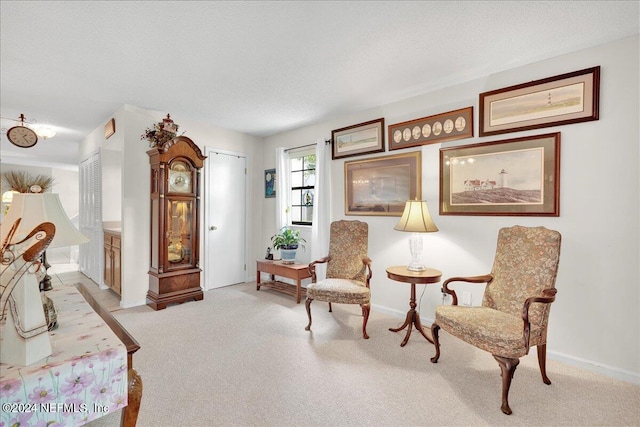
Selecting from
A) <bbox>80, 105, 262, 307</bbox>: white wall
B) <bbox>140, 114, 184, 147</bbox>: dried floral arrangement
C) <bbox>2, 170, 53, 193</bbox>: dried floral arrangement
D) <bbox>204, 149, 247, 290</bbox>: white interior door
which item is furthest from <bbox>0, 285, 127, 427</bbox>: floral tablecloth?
<bbox>2, 170, 53, 193</bbox>: dried floral arrangement

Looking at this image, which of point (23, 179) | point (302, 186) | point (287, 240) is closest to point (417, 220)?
point (287, 240)

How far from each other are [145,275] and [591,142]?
4.85 m

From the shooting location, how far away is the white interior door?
179 inches

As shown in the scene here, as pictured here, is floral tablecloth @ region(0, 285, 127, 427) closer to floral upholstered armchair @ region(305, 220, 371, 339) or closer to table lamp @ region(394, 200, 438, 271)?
floral upholstered armchair @ region(305, 220, 371, 339)

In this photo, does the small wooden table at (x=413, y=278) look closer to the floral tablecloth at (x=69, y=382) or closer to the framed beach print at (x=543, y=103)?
the framed beach print at (x=543, y=103)

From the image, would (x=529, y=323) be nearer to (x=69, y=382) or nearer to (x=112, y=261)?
(x=69, y=382)

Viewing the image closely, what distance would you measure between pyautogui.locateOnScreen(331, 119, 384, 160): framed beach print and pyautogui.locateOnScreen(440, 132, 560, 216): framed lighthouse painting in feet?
2.70

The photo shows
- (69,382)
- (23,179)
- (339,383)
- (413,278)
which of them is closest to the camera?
(69,382)

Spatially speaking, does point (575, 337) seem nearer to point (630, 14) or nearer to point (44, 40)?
point (630, 14)

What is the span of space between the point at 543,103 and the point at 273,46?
228cm

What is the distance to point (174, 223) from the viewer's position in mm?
3842

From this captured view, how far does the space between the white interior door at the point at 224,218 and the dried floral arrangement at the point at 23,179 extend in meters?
6.44

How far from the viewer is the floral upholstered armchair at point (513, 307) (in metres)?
1.86


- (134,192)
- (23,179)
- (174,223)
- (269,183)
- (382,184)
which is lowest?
(174,223)
